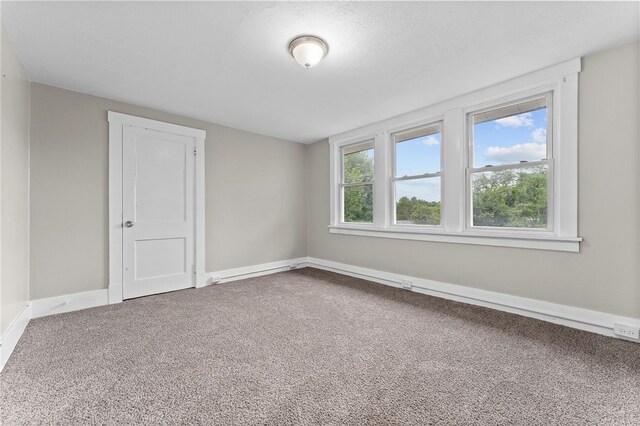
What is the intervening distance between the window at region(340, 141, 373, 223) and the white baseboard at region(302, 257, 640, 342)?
3.05 feet

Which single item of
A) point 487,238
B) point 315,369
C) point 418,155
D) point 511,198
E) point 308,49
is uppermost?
point 308,49

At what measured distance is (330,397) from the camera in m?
1.60

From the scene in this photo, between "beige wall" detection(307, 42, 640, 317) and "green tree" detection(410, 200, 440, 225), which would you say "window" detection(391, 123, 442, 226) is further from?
"beige wall" detection(307, 42, 640, 317)

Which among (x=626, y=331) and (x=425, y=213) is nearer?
(x=626, y=331)

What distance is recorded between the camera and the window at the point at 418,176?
12.1 ft

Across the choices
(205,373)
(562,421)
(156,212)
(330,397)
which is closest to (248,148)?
(156,212)

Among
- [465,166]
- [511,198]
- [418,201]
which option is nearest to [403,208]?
[418,201]

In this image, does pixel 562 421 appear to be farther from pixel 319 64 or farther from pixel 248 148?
pixel 248 148

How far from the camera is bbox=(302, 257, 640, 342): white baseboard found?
239cm

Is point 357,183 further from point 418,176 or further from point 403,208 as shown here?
point 418,176

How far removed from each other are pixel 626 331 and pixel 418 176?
2386mm

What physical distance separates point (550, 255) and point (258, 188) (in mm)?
3839

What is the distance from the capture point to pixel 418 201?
3.88m

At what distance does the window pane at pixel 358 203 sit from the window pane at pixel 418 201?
0.51 m
